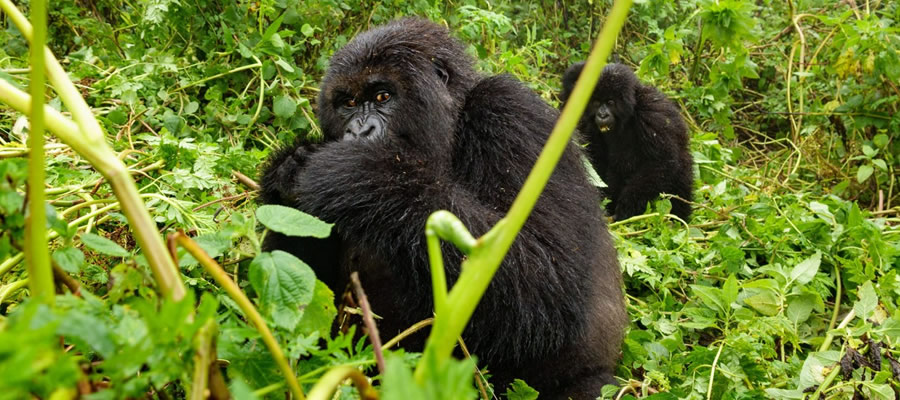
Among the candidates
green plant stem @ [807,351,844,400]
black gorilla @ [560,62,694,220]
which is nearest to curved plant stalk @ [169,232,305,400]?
green plant stem @ [807,351,844,400]

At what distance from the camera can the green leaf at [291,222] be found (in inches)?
50.4

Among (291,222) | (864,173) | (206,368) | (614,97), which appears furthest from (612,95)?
(206,368)

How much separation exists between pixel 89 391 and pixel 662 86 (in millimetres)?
6806

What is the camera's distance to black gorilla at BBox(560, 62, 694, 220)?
5.74 meters

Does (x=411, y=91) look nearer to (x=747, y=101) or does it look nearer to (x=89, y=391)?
(x=89, y=391)

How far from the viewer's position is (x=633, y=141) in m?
6.34

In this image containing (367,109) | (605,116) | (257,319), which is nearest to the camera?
(257,319)

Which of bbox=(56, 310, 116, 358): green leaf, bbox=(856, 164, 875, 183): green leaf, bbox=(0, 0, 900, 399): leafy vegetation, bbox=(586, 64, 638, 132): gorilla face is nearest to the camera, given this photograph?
bbox=(56, 310, 116, 358): green leaf

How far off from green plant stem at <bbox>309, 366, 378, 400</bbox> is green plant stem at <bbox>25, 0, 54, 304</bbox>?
0.33 metres

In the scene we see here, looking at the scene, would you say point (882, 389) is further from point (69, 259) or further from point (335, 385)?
point (69, 259)

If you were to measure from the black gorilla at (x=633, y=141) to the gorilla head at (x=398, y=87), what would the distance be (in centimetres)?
298

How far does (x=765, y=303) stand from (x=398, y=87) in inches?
62.1

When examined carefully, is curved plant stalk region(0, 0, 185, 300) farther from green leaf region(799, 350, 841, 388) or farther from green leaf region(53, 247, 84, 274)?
green leaf region(799, 350, 841, 388)

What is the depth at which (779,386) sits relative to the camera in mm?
A: 2498
